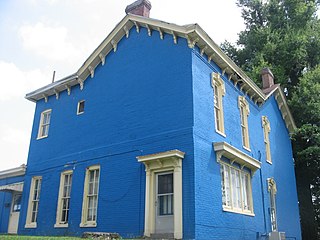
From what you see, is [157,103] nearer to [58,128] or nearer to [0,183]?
[58,128]

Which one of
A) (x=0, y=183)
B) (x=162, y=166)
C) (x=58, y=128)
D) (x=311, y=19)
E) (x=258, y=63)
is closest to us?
(x=162, y=166)

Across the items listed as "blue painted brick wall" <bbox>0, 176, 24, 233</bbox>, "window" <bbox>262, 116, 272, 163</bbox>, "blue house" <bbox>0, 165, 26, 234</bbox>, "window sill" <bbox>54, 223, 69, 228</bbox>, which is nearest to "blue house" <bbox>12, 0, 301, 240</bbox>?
"window sill" <bbox>54, 223, 69, 228</bbox>

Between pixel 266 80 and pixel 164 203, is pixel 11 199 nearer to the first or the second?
pixel 164 203

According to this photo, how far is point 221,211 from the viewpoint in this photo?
12273 mm

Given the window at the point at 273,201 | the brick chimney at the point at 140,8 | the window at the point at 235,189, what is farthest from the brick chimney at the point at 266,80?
the brick chimney at the point at 140,8

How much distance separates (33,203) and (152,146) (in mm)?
7759

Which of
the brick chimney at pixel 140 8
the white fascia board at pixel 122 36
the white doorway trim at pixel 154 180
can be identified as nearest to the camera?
the white doorway trim at pixel 154 180

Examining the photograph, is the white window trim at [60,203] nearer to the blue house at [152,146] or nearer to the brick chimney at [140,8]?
the blue house at [152,146]

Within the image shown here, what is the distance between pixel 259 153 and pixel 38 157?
37.4 ft

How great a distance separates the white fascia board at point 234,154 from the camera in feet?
41.6

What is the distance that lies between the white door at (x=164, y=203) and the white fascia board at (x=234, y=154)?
2150 millimetres

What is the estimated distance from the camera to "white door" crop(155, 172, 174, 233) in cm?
1159

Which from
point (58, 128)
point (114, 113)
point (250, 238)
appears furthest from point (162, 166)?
point (58, 128)

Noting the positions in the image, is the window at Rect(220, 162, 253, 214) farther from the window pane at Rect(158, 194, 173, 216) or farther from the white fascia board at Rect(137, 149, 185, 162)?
the white fascia board at Rect(137, 149, 185, 162)
